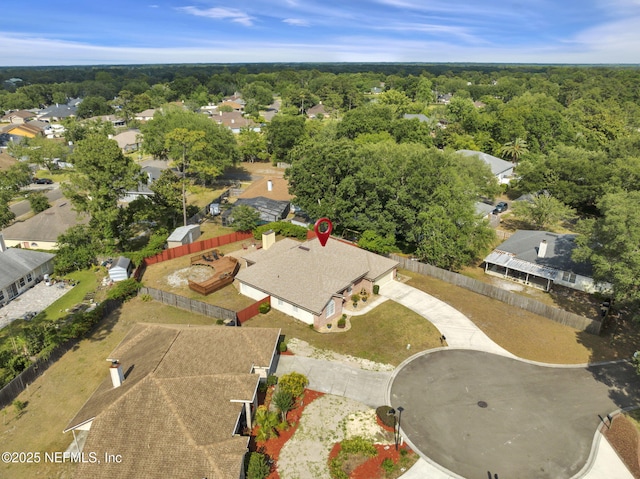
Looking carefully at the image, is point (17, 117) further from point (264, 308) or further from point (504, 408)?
point (504, 408)

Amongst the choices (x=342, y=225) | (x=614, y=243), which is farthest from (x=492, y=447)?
(x=342, y=225)

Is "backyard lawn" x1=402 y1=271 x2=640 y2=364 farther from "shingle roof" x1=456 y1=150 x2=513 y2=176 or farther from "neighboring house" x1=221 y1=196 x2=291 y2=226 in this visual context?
"shingle roof" x1=456 y1=150 x2=513 y2=176

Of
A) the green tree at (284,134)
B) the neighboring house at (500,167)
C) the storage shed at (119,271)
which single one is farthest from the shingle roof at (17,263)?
the neighboring house at (500,167)

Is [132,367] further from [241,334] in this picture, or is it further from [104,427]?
[241,334]

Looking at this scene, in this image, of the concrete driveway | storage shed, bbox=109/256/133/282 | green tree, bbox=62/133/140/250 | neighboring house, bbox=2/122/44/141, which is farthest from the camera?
neighboring house, bbox=2/122/44/141

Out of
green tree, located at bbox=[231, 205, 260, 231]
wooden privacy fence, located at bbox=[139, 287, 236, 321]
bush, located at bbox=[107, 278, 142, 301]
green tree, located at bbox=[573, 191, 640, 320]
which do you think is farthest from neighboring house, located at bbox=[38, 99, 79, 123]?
green tree, located at bbox=[573, 191, 640, 320]

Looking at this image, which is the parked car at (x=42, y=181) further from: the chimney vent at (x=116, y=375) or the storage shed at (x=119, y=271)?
the chimney vent at (x=116, y=375)
